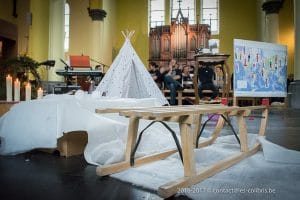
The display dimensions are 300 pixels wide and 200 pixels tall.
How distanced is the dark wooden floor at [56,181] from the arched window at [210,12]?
10941 mm

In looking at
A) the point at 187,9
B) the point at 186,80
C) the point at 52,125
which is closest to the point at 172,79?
the point at 186,80

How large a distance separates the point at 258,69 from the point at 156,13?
899cm

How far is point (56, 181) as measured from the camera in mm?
1392

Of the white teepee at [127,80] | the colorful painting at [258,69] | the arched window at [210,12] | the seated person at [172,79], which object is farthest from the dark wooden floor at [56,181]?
→ the arched window at [210,12]

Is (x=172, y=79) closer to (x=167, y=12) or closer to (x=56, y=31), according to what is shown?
(x=56, y=31)

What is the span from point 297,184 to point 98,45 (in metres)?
9.55

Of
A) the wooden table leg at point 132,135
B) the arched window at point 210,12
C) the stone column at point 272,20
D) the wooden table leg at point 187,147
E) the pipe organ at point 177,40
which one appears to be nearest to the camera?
the wooden table leg at point 187,147

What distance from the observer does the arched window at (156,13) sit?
487 inches

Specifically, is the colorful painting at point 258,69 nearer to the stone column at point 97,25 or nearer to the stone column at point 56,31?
the stone column at point 56,31

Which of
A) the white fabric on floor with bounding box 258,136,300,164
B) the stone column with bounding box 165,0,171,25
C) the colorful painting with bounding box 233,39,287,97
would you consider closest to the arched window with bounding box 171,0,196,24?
the stone column with bounding box 165,0,171,25

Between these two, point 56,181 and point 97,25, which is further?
point 97,25

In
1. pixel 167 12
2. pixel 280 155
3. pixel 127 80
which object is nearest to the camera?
pixel 280 155

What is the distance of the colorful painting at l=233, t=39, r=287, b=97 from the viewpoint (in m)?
3.90

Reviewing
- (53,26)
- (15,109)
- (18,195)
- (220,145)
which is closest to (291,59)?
(53,26)
